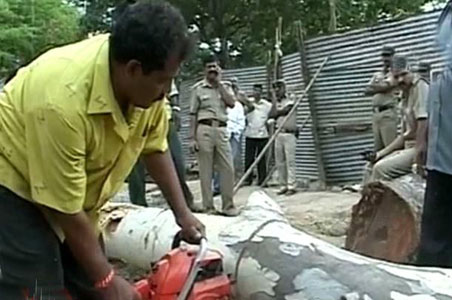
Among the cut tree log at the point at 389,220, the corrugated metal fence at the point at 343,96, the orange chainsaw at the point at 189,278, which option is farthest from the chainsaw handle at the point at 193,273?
the corrugated metal fence at the point at 343,96

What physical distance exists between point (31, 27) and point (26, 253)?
90.7 ft

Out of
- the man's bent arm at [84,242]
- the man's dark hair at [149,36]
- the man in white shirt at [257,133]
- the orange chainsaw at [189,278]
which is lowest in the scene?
the man in white shirt at [257,133]

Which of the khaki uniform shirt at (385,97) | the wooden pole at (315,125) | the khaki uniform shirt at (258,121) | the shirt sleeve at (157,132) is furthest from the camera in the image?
the khaki uniform shirt at (258,121)

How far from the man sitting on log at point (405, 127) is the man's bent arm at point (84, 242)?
4.30 meters

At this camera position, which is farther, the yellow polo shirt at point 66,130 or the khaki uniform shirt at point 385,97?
the khaki uniform shirt at point 385,97

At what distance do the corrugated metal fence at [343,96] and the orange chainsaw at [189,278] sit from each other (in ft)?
32.3

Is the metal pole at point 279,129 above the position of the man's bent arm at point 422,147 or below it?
below

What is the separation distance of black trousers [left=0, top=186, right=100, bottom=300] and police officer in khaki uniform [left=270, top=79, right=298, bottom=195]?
10.7 meters

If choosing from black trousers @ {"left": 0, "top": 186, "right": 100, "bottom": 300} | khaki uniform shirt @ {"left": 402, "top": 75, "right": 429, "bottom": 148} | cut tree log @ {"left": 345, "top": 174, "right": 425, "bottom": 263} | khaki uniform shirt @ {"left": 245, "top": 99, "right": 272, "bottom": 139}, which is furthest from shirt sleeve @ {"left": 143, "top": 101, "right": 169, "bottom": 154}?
khaki uniform shirt @ {"left": 245, "top": 99, "right": 272, "bottom": 139}

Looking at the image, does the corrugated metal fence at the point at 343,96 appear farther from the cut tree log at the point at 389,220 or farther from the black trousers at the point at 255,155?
the cut tree log at the point at 389,220

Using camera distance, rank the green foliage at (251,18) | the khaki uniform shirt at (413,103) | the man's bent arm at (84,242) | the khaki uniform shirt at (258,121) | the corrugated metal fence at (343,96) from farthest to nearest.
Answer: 1. the green foliage at (251,18)
2. the khaki uniform shirt at (258,121)
3. the corrugated metal fence at (343,96)
4. the khaki uniform shirt at (413,103)
5. the man's bent arm at (84,242)

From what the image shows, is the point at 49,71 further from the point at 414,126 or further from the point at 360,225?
the point at 414,126

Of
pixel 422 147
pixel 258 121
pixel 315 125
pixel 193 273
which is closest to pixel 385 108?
pixel 315 125

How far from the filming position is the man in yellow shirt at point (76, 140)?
2.79 meters
